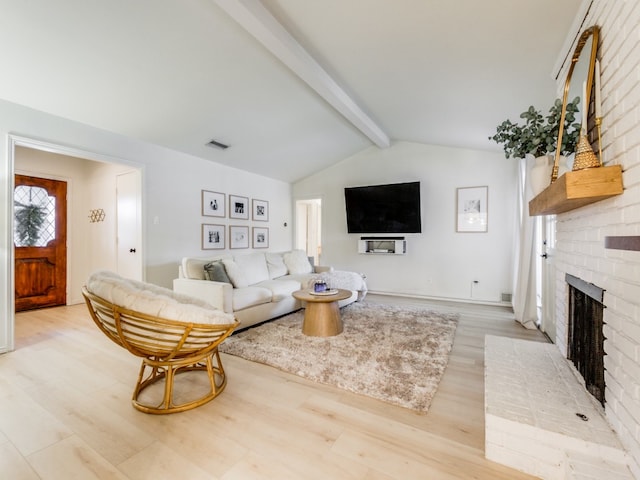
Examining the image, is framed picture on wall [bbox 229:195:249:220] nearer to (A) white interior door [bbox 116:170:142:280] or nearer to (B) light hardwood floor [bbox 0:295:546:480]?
(A) white interior door [bbox 116:170:142:280]

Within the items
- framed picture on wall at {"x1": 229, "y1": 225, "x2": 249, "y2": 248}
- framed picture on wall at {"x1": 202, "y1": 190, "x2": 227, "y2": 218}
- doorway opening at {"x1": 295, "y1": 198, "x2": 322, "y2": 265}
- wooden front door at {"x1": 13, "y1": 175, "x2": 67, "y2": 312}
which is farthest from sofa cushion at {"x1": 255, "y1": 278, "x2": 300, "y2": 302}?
wooden front door at {"x1": 13, "y1": 175, "x2": 67, "y2": 312}

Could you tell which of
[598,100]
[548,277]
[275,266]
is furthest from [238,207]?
[598,100]

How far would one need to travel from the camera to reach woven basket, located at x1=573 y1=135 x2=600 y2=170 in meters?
1.36

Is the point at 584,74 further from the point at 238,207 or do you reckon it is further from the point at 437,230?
the point at 238,207

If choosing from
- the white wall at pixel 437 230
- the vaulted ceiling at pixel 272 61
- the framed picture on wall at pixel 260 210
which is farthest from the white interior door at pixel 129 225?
the white wall at pixel 437 230

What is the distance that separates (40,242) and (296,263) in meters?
4.06

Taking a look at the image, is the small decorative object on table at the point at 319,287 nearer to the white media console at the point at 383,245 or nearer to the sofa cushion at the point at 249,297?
the sofa cushion at the point at 249,297

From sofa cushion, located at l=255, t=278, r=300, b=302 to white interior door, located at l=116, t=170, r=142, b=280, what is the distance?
5.84 feet

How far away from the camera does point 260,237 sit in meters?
5.99

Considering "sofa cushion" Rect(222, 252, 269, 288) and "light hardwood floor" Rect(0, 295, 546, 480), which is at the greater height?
"sofa cushion" Rect(222, 252, 269, 288)

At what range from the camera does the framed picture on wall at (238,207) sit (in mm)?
5320

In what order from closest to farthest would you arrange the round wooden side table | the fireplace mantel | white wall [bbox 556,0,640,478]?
white wall [bbox 556,0,640,478] < the fireplace mantel < the round wooden side table

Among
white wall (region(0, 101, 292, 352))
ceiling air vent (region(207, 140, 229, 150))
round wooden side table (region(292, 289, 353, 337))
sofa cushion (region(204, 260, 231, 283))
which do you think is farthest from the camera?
ceiling air vent (region(207, 140, 229, 150))

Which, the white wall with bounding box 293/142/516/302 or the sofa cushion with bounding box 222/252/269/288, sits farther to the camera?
the white wall with bounding box 293/142/516/302
